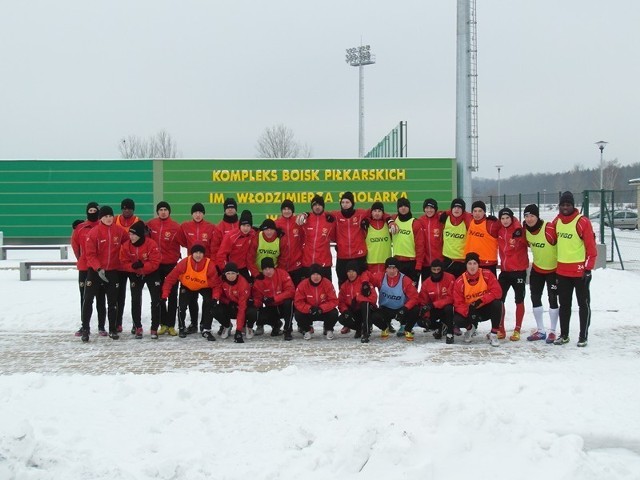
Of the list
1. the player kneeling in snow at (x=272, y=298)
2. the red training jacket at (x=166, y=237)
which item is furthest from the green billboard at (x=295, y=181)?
the player kneeling in snow at (x=272, y=298)

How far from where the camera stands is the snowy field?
4441 millimetres

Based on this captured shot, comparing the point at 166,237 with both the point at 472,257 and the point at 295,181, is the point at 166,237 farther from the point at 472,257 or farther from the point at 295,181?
the point at 295,181

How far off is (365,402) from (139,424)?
1912 mm

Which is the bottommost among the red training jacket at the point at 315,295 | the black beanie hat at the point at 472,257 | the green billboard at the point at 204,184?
the red training jacket at the point at 315,295

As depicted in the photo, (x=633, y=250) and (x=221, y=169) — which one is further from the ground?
(x=221, y=169)

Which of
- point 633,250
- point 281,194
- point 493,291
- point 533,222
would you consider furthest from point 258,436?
point 633,250

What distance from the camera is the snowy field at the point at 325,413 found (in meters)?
4.44

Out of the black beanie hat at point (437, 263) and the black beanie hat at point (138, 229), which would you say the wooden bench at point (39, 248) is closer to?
the black beanie hat at point (138, 229)

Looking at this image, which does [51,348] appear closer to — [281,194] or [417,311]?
[417,311]

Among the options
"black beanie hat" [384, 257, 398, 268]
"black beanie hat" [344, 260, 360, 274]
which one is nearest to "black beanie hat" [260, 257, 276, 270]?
"black beanie hat" [344, 260, 360, 274]

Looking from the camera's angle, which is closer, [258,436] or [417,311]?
[258,436]

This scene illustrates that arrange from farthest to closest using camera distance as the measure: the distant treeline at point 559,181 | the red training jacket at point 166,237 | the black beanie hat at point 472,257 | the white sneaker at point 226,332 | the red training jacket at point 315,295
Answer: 1. the distant treeline at point 559,181
2. the red training jacket at point 166,237
3. the white sneaker at point 226,332
4. the red training jacket at point 315,295
5. the black beanie hat at point 472,257

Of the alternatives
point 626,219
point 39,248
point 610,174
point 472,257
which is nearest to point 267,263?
point 472,257

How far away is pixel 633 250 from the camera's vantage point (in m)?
23.6
